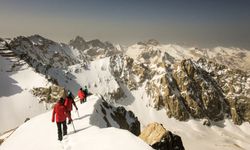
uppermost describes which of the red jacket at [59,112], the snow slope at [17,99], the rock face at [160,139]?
the red jacket at [59,112]

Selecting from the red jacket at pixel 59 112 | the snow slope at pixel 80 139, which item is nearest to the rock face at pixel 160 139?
the snow slope at pixel 80 139

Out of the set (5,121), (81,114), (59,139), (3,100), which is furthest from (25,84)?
(59,139)

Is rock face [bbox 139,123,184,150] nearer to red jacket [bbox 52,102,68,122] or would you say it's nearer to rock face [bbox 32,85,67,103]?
red jacket [bbox 52,102,68,122]

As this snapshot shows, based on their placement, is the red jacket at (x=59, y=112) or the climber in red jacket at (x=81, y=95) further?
the climber in red jacket at (x=81, y=95)

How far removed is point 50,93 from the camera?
157875mm

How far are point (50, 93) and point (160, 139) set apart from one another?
137598 mm

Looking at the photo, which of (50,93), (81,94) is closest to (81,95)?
(81,94)

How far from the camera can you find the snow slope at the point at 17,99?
146 m

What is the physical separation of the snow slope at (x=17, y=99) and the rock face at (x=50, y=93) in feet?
11.2

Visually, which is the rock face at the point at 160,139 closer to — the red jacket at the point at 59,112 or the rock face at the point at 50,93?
the red jacket at the point at 59,112

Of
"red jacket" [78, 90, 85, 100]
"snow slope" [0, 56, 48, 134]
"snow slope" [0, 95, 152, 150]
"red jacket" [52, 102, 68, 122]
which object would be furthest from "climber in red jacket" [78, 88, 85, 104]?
"snow slope" [0, 56, 48, 134]

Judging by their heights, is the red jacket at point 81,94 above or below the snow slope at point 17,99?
above

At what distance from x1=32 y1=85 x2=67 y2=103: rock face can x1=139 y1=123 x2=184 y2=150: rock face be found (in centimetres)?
12696

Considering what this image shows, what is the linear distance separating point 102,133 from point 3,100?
15721 cm
